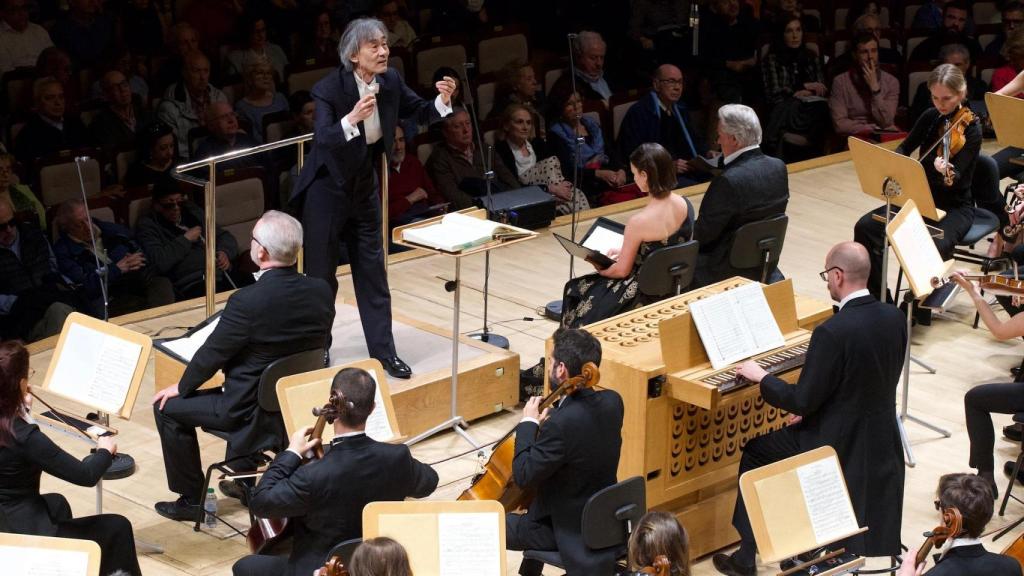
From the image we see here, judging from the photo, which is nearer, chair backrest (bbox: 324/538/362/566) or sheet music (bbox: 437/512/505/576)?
sheet music (bbox: 437/512/505/576)

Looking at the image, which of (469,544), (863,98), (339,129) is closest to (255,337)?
(339,129)

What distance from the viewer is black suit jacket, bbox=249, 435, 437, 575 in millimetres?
4371

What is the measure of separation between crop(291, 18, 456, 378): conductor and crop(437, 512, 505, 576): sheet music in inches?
83.0

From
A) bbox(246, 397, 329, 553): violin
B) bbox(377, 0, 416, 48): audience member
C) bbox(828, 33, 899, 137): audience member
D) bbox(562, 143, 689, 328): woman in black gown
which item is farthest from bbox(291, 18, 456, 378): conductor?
bbox(828, 33, 899, 137): audience member

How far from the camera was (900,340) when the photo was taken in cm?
514

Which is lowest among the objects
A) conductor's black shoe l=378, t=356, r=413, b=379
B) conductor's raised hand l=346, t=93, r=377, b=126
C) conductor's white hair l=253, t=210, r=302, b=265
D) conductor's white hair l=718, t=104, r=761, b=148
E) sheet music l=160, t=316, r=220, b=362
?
conductor's black shoe l=378, t=356, r=413, b=379

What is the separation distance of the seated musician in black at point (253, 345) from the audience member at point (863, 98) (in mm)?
6080

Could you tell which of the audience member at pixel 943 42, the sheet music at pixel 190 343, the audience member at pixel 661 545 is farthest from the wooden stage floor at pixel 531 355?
the audience member at pixel 943 42

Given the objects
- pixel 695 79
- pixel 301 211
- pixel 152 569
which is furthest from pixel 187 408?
pixel 695 79

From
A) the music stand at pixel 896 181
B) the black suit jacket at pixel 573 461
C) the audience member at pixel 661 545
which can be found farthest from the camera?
the music stand at pixel 896 181

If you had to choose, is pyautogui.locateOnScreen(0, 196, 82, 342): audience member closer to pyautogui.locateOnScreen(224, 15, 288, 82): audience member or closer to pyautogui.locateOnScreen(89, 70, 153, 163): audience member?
pyautogui.locateOnScreen(89, 70, 153, 163): audience member

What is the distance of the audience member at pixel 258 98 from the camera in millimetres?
8898

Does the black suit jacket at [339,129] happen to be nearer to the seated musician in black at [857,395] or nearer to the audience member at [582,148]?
the seated musician in black at [857,395]

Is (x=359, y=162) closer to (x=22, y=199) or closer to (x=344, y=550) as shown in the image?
(x=344, y=550)
